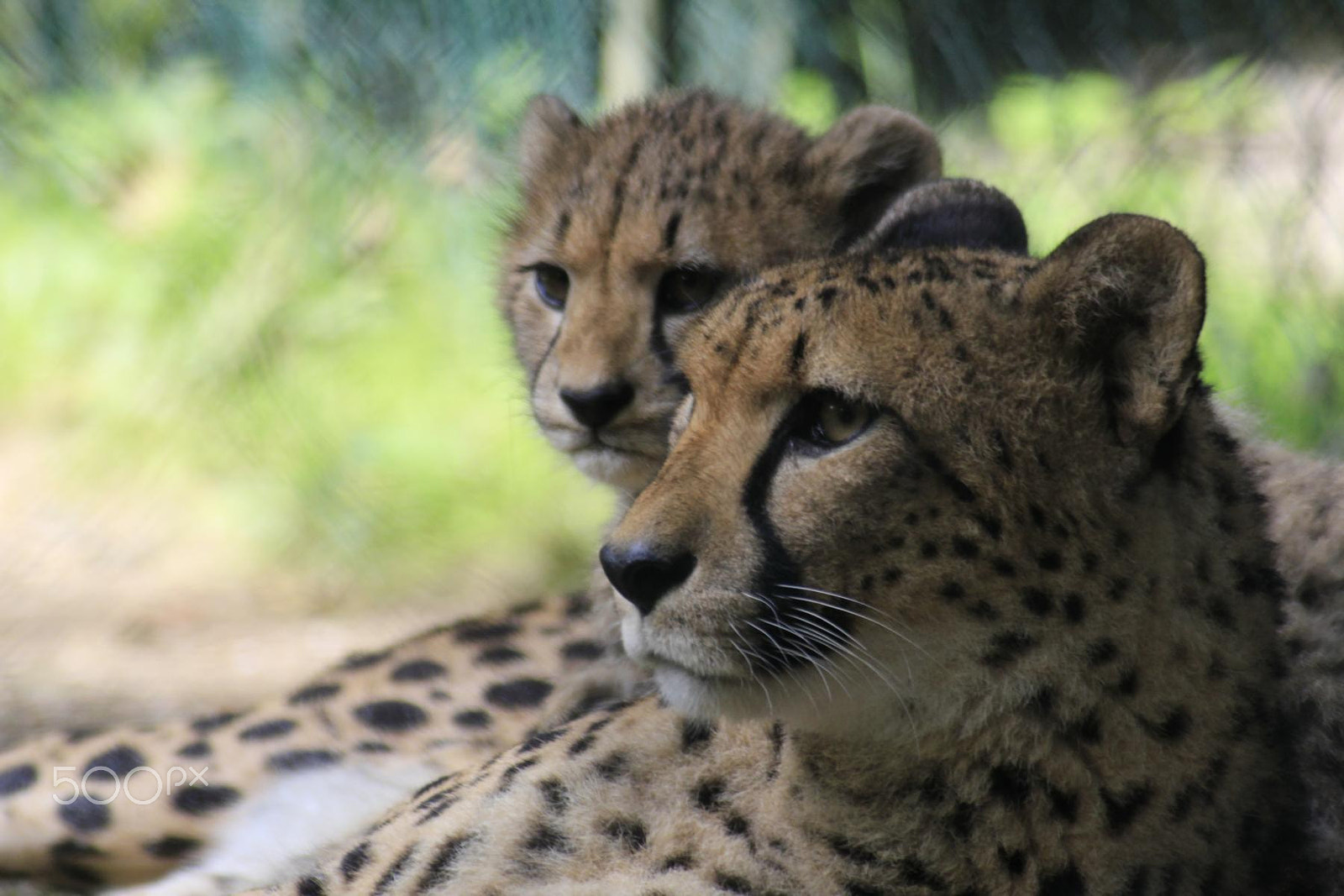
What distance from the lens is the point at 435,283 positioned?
3.31 m

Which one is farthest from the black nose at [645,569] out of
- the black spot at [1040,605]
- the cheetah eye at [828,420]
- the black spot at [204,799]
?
the black spot at [204,799]

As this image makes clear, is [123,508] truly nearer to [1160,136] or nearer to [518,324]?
[518,324]

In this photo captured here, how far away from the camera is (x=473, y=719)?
7.14ft

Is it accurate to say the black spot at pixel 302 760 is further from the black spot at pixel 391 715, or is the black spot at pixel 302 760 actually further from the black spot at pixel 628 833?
the black spot at pixel 628 833

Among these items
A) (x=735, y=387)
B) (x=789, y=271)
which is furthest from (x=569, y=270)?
(x=735, y=387)

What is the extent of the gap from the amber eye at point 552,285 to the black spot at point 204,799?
0.81 m

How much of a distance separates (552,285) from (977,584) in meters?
1.10

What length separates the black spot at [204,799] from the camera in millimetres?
2209

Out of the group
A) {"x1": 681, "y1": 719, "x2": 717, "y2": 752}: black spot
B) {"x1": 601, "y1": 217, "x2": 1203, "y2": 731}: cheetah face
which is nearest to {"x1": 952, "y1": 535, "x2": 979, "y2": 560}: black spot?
{"x1": 601, "y1": 217, "x2": 1203, "y2": 731}: cheetah face

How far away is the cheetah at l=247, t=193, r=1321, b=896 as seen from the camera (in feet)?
4.06

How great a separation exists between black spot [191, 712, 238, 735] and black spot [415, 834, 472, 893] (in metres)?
0.93

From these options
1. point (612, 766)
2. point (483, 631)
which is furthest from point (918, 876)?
point (483, 631)

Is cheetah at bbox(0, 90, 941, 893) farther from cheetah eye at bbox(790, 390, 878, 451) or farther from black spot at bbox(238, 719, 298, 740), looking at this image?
cheetah eye at bbox(790, 390, 878, 451)

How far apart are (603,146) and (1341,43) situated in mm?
1213
